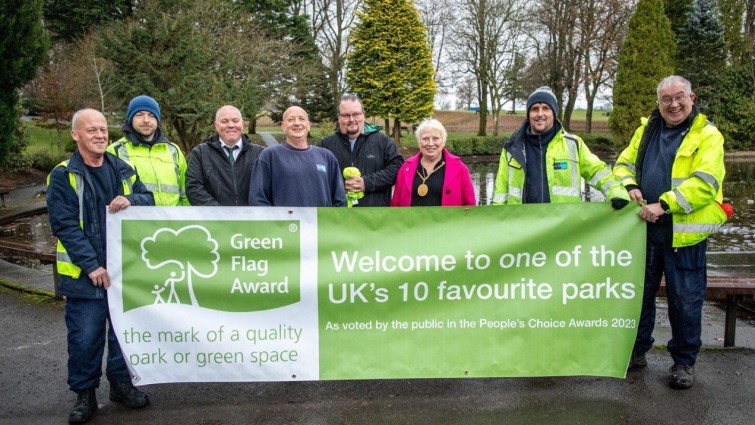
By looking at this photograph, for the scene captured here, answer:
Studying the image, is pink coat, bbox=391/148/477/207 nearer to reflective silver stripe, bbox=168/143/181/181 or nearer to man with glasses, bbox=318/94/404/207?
man with glasses, bbox=318/94/404/207

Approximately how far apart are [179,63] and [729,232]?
66.1 feet

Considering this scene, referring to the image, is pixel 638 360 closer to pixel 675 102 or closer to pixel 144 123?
pixel 675 102

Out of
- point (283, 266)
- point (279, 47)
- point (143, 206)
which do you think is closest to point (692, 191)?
point (283, 266)

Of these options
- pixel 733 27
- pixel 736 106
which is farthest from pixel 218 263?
pixel 733 27

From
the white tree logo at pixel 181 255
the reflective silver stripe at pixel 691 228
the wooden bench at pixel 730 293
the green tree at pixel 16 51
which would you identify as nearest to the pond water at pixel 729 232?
the green tree at pixel 16 51

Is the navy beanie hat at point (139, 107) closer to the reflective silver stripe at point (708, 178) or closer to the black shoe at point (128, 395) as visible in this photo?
the black shoe at point (128, 395)

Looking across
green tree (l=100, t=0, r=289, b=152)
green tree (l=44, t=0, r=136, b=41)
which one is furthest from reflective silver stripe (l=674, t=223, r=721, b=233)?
green tree (l=44, t=0, r=136, b=41)

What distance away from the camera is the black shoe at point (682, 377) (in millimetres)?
4246

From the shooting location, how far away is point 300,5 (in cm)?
4244

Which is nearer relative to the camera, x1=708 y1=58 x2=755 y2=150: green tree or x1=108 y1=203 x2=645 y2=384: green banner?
x1=108 y1=203 x2=645 y2=384: green banner

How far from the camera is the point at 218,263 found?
4.14 meters

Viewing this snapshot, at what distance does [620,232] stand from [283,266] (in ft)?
7.43

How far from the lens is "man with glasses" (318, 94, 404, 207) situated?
5.40 meters

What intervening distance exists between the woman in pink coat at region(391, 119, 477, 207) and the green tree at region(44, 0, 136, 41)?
33.2m
